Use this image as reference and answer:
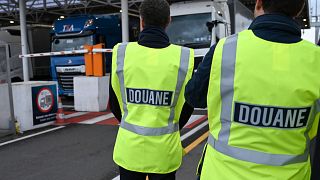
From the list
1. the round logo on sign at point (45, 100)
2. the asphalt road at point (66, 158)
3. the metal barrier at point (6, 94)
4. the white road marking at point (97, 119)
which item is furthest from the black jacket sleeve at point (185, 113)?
the white road marking at point (97, 119)

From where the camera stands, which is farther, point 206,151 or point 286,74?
point 206,151

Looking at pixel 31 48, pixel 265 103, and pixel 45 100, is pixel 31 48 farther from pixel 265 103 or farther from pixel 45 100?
pixel 265 103

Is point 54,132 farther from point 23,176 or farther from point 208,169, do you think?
point 208,169

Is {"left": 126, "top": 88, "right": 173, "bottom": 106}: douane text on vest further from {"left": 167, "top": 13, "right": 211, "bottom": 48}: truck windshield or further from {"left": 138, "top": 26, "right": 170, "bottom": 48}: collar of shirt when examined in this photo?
{"left": 167, "top": 13, "right": 211, "bottom": 48}: truck windshield

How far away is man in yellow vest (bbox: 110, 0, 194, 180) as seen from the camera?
2.56 meters

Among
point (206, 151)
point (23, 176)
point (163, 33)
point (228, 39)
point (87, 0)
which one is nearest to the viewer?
point (228, 39)

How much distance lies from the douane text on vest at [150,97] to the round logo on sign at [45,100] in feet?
23.6

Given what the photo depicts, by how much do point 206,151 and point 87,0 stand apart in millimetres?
22514

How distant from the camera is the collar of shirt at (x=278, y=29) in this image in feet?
5.80

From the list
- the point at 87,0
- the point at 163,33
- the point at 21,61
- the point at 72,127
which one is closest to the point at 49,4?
the point at 87,0

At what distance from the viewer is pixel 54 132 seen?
8.73 meters

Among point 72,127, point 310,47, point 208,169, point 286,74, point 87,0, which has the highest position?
point 87,0

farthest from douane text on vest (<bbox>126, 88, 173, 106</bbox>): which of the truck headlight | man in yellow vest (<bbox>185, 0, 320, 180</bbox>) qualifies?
the truck headlight

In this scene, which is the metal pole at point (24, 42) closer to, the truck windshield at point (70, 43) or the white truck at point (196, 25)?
the truck windshield at point (70, 43)
